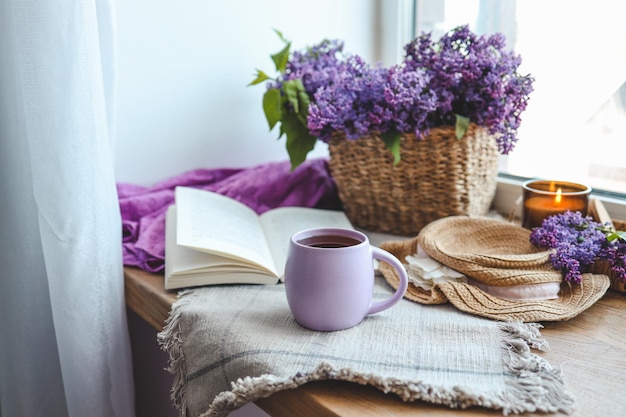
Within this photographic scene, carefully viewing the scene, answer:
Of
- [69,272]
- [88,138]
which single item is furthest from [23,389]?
[88,138]

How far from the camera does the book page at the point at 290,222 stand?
35.1 inches

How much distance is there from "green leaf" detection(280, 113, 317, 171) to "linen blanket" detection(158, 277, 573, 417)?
12.1 inches

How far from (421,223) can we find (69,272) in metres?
0.52

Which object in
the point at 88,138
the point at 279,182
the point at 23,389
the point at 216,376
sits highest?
the point at 88,138

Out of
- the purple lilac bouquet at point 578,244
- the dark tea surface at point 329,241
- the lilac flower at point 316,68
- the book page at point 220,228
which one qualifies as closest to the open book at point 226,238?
the book page at point 220,228

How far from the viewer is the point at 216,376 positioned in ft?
2.04

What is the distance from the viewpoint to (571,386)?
1.74ft

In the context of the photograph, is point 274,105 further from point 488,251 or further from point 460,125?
point 488,251

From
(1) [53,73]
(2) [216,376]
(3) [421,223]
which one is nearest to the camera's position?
(2) [216,376]

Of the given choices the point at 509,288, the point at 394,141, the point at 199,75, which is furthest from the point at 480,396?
the point at 199,75

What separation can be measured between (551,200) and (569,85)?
263mm

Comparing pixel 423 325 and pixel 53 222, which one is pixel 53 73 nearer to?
pixel 53 222

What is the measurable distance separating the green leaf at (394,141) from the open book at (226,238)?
0.51 feet

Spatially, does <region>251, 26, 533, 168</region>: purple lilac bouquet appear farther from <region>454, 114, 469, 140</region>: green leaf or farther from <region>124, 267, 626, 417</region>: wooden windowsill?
<region>124, 267, 626, 417</region>: wooden windowsill
